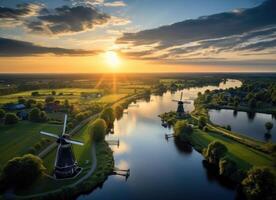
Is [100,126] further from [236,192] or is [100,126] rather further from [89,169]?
[236,192]

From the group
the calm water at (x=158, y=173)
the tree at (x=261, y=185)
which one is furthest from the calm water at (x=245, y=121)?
the tree at (x=261, y=185)

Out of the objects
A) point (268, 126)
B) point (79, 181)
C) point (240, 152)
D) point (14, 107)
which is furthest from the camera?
point (14, 107)

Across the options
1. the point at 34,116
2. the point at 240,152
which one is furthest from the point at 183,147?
the point at 34,116

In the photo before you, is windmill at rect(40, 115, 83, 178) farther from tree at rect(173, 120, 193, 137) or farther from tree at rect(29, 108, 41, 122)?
tree at rect(29, 108, 41, 122)

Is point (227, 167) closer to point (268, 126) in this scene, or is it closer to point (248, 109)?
point (268, 126)

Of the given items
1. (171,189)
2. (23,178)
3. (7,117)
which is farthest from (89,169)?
(7,117)

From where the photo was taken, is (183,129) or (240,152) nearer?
(240,152)
